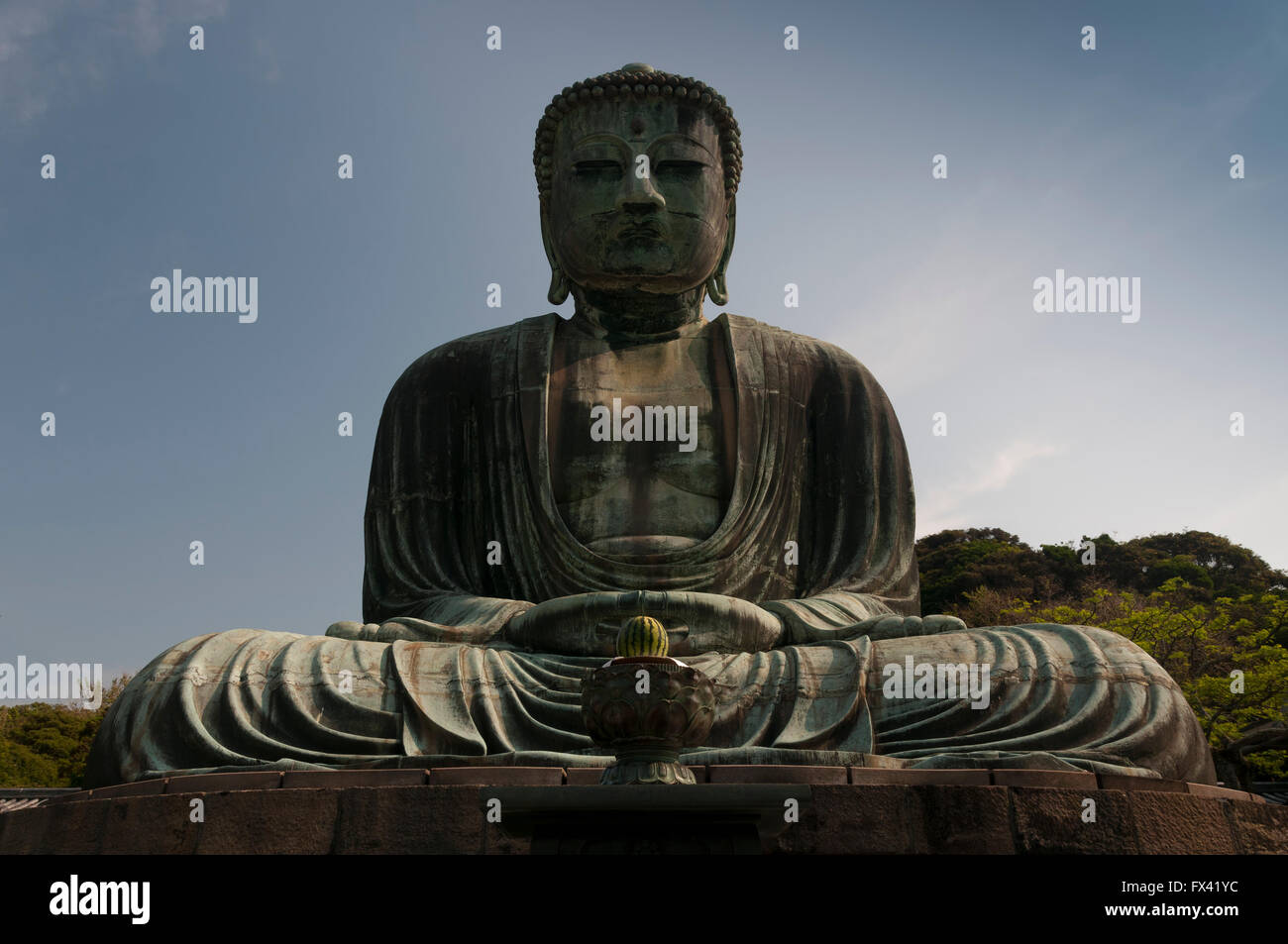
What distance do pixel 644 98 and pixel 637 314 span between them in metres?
1.47

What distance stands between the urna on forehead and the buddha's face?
1.6 inches

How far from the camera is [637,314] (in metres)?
9.66

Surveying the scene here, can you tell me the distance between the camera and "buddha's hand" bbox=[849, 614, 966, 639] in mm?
7355

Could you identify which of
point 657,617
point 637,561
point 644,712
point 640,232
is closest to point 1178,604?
point 640,232

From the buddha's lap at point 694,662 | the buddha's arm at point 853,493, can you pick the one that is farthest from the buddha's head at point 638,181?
the buddha's lap at point 694,662

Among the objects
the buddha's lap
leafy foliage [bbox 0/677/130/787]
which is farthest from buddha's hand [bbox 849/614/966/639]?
leafy foliage [bbox 0/677/130/787]

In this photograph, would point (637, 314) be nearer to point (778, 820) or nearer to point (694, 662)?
point (694, 662)

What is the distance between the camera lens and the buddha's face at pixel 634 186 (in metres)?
9.18

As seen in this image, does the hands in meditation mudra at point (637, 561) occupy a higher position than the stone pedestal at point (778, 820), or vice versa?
the hands in meditation mudra at point (637, 561)

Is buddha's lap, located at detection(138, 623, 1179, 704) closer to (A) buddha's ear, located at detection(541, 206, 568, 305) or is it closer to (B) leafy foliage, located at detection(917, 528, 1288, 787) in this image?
(A) buddha's ear, located at detection(541, 206, 568, 305)

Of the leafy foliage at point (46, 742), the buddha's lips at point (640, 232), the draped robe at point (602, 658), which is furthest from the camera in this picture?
the leafy foliage at point (46, 742)

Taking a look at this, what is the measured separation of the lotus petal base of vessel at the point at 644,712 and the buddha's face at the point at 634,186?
4714 millimetres

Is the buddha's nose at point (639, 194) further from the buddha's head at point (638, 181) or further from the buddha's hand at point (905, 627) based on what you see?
the buddha's hand at point (905, 627)

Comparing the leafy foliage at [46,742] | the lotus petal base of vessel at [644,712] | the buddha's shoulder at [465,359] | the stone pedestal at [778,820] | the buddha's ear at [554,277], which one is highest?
the buddha's ear at [554,277]
